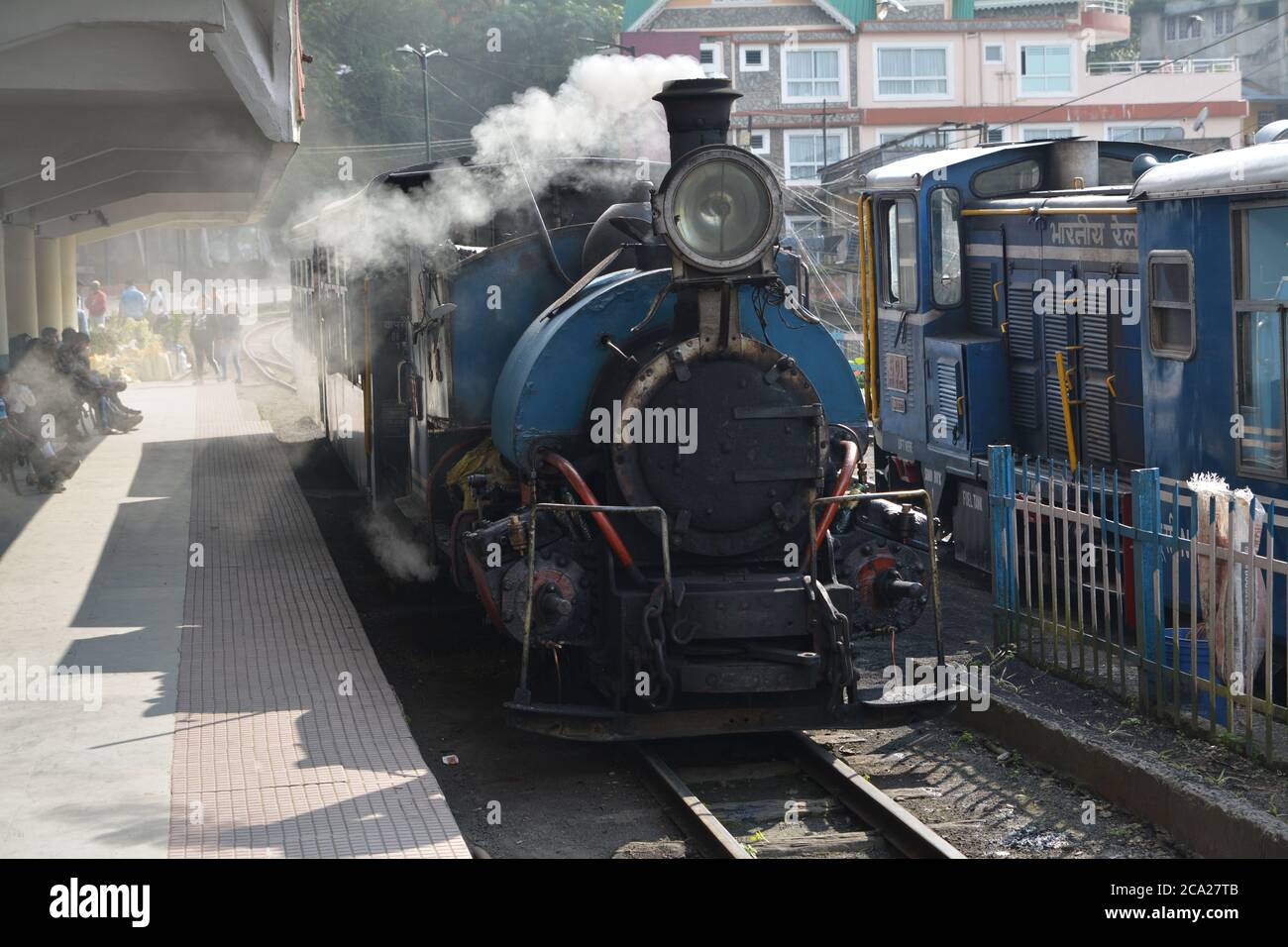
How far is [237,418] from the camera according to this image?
24891 millimetres

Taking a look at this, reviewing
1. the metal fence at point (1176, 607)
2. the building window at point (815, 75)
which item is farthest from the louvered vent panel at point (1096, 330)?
the building window at point (815, 75)

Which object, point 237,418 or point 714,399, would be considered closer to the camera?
point 714,399

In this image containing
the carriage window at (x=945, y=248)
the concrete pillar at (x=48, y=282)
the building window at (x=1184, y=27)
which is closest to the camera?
the carriage window at (x=945, y=248)

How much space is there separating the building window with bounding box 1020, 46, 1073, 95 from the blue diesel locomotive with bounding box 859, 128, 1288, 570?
3473 centimetres

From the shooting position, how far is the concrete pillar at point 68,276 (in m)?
24.8

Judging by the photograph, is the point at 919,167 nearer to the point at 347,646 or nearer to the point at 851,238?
the point at 347,646

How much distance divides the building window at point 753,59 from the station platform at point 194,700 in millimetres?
33077

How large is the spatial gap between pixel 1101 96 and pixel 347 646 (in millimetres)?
42247

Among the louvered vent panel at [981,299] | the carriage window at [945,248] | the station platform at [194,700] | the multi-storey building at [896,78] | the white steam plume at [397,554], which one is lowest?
the station platform at [194,700]

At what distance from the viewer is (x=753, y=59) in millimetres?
45281

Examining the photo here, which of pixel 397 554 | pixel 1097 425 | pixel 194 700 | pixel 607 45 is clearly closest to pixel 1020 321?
pixel 1097 425

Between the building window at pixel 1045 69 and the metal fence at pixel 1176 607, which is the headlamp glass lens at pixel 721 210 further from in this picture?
the building window at pixel 1045 69
